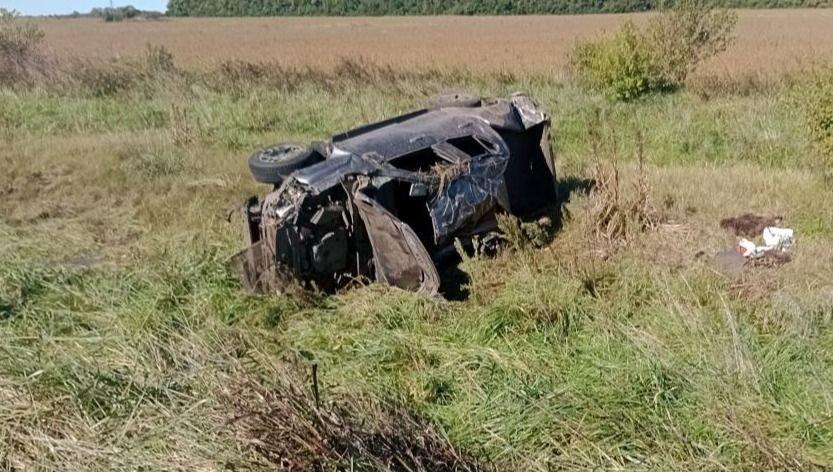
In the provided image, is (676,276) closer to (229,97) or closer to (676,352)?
(676,352)

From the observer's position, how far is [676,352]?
157 inches

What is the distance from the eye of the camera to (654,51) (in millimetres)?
12531

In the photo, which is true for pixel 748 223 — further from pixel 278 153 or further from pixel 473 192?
pixel 278 153

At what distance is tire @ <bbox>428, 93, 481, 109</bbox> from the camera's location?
7.07 meters

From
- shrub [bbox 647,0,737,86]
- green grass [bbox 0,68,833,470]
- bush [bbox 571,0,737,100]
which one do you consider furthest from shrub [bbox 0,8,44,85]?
shrub [bbox 647,0,737,86]

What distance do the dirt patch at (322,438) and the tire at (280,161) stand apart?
9.06ft

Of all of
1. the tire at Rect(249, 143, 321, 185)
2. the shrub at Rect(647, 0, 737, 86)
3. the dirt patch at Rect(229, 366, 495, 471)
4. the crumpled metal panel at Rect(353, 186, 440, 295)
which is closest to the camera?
the dirt patch at Rect(229, 366, 495, 471)

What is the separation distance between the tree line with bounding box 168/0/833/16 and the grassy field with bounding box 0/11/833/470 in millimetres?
55844

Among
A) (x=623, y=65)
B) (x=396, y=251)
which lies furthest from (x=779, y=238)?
(x=623, y=65)

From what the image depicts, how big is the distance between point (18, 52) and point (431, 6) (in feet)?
178

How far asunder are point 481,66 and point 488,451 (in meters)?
15.3

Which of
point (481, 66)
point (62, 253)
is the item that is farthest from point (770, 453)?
point (481, 66)

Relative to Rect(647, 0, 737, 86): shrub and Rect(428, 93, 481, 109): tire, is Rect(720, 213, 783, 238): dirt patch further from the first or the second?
Rect(647, 0, 737, 86): shrub

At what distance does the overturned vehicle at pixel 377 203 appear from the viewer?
5215 millimetres
